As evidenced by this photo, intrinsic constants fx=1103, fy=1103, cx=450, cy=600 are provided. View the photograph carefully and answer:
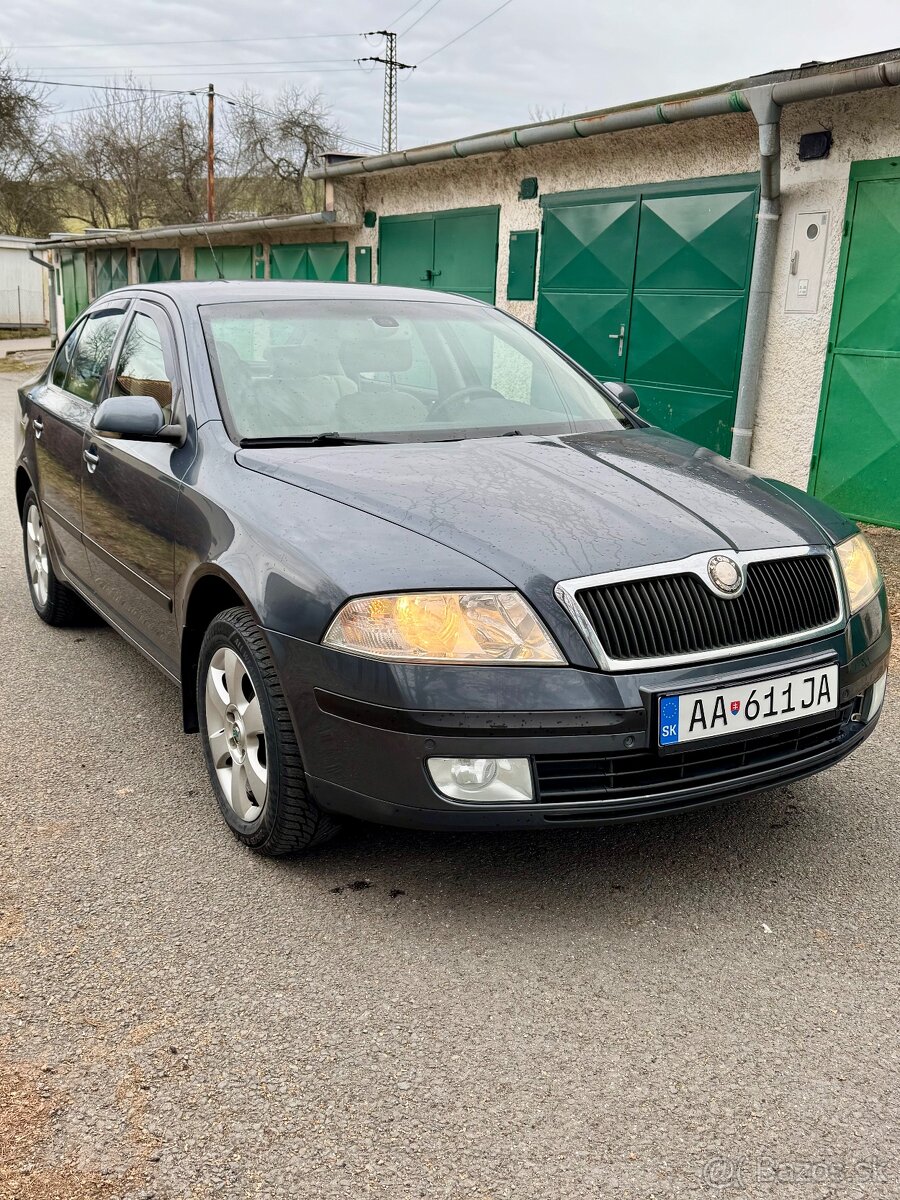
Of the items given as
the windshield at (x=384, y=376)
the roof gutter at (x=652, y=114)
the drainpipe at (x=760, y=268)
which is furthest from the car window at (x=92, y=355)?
the roof gutter at (x=652, y=114)

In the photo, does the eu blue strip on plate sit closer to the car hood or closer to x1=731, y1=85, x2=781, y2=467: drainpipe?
the car hood

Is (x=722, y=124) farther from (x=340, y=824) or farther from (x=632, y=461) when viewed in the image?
(x=340, y=824)

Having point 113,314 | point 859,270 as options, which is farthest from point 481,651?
point 859,270

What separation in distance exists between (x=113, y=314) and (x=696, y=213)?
236 inches

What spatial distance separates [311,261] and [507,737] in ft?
47.9

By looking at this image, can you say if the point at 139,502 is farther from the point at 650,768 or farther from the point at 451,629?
the point at 650,768

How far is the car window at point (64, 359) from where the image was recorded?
510 cm

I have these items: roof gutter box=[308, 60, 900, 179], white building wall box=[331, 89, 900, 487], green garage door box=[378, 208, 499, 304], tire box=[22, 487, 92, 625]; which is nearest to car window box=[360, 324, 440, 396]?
tire box=[22, 487, 92, 625]

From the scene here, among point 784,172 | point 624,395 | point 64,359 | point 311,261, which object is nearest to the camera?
point 624,395

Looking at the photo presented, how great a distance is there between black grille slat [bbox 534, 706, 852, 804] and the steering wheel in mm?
1516

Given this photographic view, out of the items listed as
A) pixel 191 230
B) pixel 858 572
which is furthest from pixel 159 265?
pixel 858 572

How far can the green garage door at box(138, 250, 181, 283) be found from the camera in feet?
74.0

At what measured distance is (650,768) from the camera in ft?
8.54

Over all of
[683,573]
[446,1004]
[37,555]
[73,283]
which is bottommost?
[446,1004]
